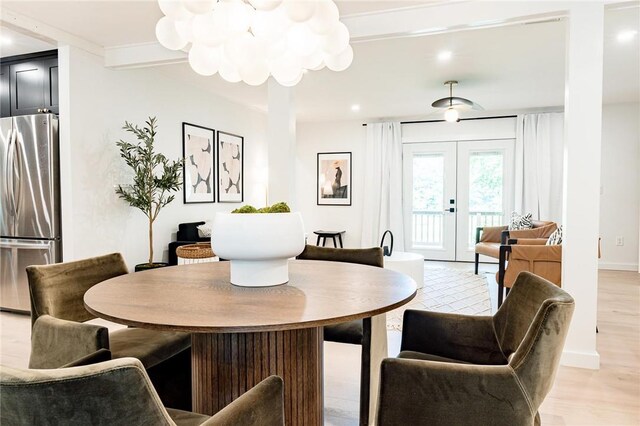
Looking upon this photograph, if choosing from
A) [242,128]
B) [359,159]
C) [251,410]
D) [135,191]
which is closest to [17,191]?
[135,191]

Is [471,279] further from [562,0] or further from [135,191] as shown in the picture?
[135,191]

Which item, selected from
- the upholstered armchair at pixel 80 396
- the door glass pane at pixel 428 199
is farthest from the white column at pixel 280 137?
the door glass pane at pixel 428 199

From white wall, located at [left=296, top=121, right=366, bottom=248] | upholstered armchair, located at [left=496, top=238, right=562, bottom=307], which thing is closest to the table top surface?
upholstered armchair, located at [left=496, top=238, right=562, bottom=307]

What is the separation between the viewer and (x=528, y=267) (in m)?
3.35

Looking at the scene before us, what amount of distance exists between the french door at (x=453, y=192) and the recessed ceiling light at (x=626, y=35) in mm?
2944

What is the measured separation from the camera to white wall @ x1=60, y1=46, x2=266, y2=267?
3.62 metres

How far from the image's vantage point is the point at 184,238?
15.8 feet

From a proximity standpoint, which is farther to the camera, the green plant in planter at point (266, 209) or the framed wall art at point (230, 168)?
the framed wall art at point (230, 168)

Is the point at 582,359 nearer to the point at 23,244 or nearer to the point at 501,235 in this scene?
the point at 501,235

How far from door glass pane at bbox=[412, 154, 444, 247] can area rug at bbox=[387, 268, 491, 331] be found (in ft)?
3.62

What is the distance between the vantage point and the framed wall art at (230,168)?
5.77 meters

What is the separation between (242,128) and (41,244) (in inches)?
130

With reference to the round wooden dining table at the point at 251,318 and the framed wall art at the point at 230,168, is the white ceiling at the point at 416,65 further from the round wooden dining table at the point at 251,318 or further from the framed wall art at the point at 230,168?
the round wooden dining table at the point at 251,318

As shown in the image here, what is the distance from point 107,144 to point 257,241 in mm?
3184
